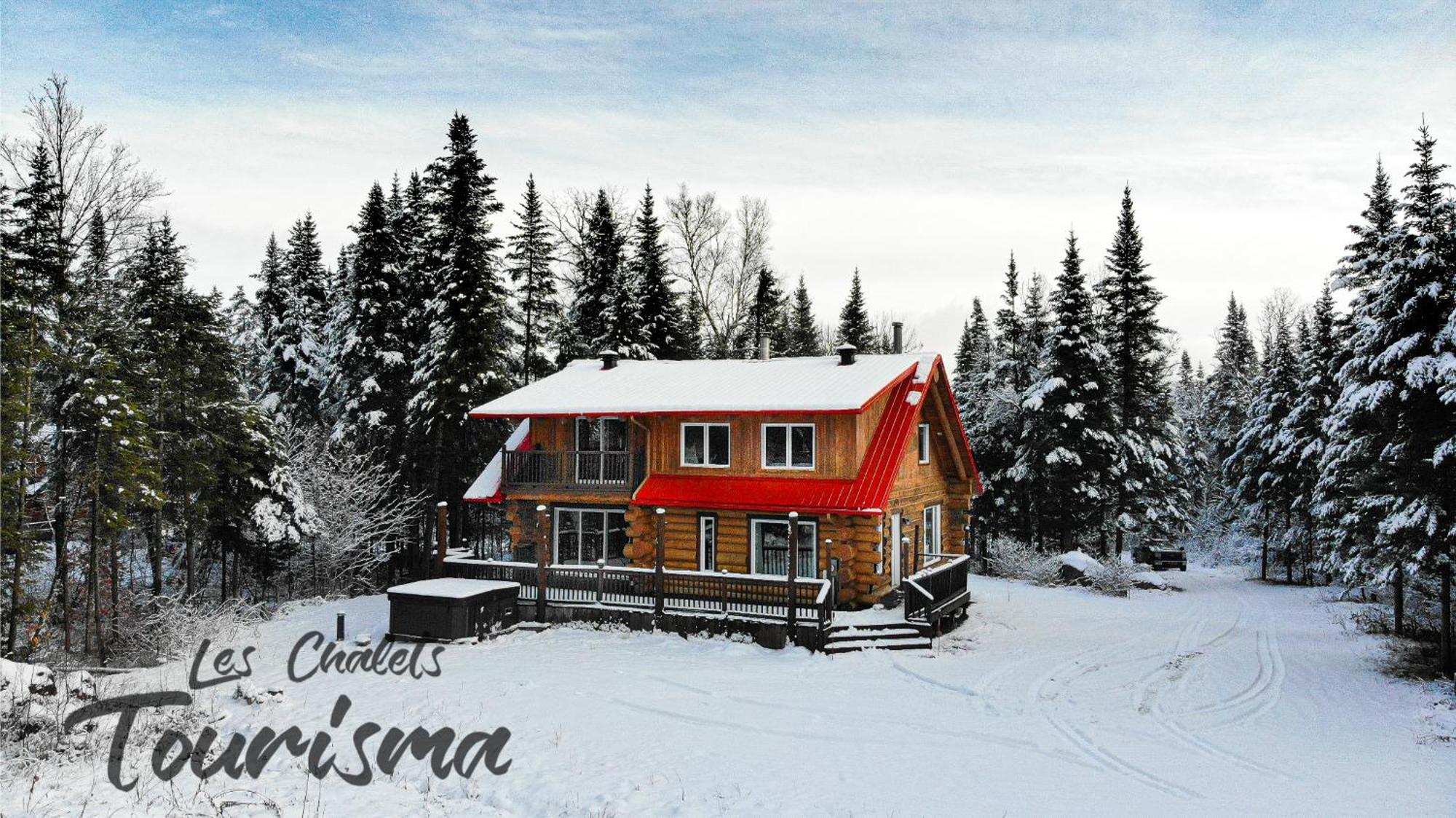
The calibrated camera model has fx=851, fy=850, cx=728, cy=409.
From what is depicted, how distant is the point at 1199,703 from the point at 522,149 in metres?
24.2

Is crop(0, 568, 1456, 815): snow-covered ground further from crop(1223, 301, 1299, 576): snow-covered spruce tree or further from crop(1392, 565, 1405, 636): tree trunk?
crop(1223, 301, 1299, 576): snow-covered spruce tree

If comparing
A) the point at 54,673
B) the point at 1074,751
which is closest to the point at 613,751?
the point at 1074,751

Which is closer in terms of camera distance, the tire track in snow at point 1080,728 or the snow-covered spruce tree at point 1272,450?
the tire track in snow at point 1080,728

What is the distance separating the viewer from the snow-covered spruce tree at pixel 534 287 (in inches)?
1373

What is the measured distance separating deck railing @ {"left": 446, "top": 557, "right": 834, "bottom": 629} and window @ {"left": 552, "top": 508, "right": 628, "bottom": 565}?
2.47 meters

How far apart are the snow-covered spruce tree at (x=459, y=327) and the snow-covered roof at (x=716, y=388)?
3.64m

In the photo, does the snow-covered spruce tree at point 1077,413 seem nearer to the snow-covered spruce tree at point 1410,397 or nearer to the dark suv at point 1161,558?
the dark suv at point 1161,558

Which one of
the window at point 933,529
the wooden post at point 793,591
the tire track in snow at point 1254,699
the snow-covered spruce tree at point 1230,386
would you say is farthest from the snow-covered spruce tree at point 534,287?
the snow-covered spruce tree at point 1230,386

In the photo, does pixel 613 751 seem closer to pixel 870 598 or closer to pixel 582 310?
pixel 870 598

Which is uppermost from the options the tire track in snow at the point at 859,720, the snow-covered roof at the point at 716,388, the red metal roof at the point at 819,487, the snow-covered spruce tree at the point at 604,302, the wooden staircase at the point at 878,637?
the snow-covered spruce tree at the point at 604,302

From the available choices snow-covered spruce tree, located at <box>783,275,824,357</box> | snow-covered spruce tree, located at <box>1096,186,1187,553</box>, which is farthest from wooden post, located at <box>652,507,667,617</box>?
snow-covered spruce tree, located at <box>783,275,824,357</box>

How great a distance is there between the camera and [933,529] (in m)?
26.8

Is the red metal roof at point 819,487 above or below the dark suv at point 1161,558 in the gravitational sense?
above

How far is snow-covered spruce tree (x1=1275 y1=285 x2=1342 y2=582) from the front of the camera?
34625mm
